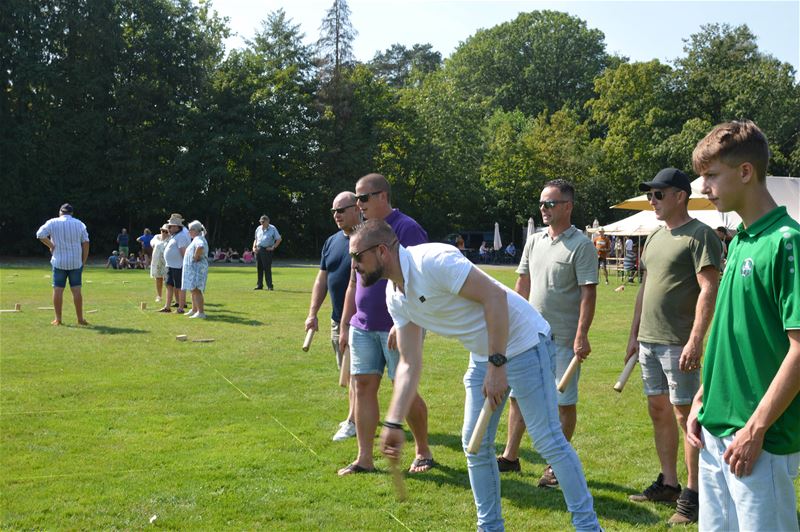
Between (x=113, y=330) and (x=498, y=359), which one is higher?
(x=498, y=359)

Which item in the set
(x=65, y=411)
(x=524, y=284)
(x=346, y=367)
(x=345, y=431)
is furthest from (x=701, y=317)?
(x=65, y=411)

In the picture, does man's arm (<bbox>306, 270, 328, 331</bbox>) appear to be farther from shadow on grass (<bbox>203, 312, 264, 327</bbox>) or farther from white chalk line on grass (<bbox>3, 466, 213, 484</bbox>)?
shadow on grass (<bbox>203, 312, 264, 327</bbox>)

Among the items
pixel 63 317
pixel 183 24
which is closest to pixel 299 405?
pixel 63 317

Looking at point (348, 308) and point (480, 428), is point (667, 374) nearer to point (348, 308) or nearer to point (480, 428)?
point (480, 428)

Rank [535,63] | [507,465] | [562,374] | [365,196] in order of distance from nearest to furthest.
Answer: [562,374]
[365,196]
[507,465]
[535,63]

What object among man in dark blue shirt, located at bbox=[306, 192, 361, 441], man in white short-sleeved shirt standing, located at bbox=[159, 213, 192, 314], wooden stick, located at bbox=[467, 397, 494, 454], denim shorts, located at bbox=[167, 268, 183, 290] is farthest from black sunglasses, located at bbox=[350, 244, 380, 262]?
denim shorts, located at bbox=[167, 268, 183, 290]

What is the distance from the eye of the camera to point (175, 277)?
17.0 metres

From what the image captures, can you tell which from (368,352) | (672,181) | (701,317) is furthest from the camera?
(368,352)

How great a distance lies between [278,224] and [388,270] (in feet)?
160

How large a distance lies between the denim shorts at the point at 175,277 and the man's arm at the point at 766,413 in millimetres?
15209

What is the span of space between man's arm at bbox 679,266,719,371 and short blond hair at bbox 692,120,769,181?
2.06m

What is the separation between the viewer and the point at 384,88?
185 ft

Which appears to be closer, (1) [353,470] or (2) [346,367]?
(1) [353,470]

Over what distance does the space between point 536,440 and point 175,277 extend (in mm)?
13778
